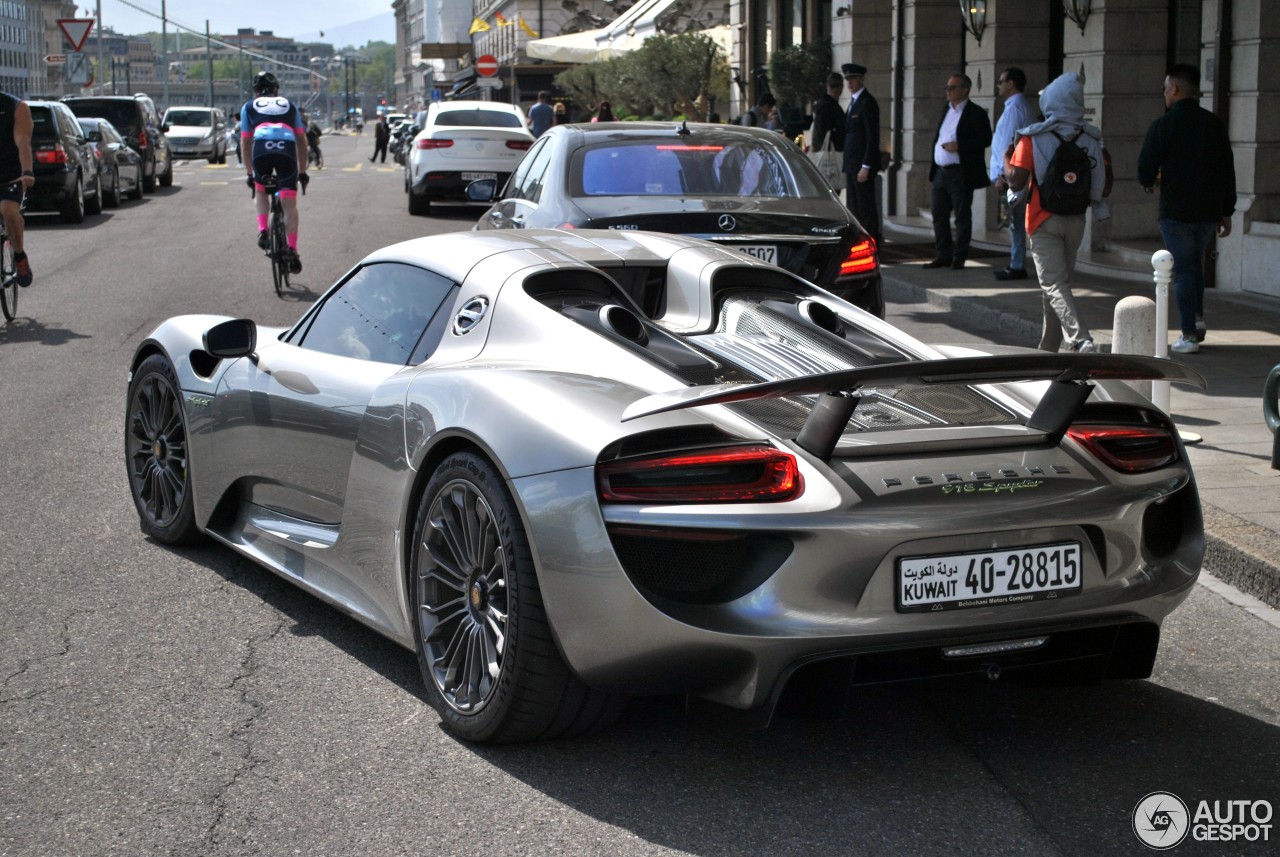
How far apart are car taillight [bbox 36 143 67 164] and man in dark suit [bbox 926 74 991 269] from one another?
12858 millimetres

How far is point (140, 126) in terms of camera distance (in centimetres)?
3148

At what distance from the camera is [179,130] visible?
172 ft

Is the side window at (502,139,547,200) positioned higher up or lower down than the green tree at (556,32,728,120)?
lower down

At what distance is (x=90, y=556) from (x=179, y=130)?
49190 mm

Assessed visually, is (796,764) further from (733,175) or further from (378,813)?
(733,175)

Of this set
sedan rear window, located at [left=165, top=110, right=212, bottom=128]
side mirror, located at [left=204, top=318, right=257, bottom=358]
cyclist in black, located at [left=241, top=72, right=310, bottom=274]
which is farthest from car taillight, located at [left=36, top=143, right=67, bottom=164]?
sedan rear window, located at [left=165, top=110, right=212, bottom=128]

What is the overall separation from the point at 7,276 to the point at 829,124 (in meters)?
9.45

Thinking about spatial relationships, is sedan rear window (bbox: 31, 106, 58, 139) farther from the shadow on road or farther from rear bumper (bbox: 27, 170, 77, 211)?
the shadow on road

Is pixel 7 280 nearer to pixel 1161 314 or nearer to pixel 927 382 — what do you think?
pixel 1161 314

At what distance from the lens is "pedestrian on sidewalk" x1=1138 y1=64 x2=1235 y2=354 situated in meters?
10.4

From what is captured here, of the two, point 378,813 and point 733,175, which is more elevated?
point 733,175

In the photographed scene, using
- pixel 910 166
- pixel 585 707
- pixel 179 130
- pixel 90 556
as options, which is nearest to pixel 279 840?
pixel 585 707

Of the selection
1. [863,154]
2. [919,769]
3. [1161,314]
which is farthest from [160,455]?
[863,154]

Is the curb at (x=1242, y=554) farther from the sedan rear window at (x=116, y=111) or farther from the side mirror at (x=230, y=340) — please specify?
the sedan rear window at (x=116, y=111)
